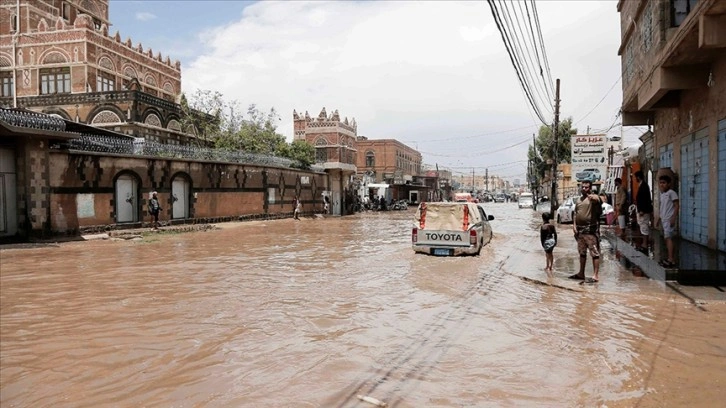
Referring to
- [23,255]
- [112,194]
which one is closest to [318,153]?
[112,194]

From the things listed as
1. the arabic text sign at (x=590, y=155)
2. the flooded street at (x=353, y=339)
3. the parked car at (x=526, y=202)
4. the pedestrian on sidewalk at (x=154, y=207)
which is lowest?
the flooded street at (x=353, y=339)

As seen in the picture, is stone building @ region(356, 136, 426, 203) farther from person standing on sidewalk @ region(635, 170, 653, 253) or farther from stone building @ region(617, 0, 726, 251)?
person standing on sidewalk @ region(635, 170, 653, 253)

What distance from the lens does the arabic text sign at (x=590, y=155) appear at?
2948 centimetres

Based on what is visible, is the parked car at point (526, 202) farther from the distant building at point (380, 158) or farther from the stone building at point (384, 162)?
the distant building at point (380, 158)

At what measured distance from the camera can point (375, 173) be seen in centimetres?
7588

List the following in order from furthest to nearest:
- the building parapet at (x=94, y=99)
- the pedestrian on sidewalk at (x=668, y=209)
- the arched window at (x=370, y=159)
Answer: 1. the arched window at (x=370, y=159)
2. the building parapet at (x=94, y=99)
3. the pedestrian on sidewalk at (x=668, y=209)

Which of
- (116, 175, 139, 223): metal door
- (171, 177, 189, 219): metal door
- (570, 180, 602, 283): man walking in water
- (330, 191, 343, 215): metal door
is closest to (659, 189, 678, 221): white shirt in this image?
(570, 180, 602, 283): man walking in water

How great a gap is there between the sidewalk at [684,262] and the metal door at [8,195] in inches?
795

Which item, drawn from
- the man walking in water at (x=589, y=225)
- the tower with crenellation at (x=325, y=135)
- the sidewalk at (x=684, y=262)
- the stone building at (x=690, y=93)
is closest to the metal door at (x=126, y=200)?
the man walking in water at (x=589, y=225)

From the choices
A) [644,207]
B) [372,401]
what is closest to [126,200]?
[644,207]

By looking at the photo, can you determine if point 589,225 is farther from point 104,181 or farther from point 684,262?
point 104,181

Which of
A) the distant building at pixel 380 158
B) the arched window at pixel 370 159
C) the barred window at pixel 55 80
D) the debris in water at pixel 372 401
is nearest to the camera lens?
the debris in water at pixel 372 401

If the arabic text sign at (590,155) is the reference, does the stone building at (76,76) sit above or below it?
above

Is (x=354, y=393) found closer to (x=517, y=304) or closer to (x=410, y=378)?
(x=410, y=378)
